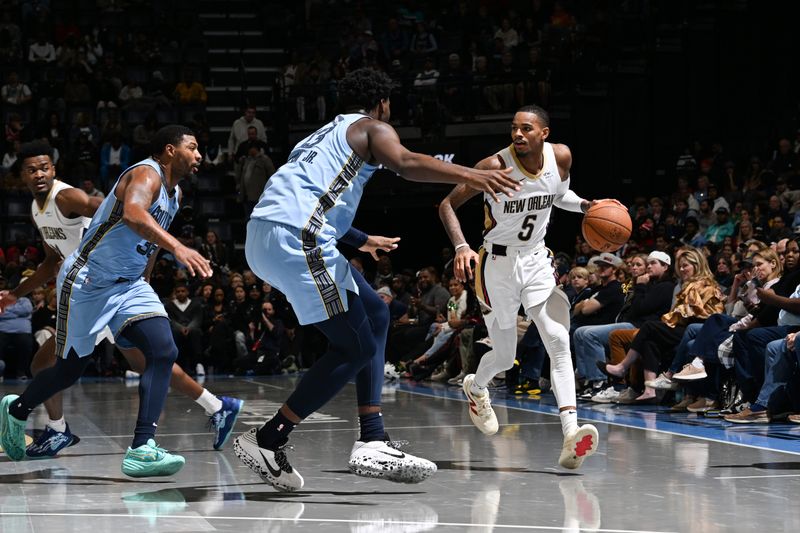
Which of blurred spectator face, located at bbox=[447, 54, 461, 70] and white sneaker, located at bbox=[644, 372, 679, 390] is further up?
blurred spectator face, located at bbox=[447, 54, 461, 70]

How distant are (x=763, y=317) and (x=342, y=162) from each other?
14.1 feet

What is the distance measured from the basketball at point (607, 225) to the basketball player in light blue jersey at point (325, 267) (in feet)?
6.17

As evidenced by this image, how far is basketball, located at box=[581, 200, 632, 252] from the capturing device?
6.16 metres

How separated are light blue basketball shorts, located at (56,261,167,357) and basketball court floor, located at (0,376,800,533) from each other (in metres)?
0.68

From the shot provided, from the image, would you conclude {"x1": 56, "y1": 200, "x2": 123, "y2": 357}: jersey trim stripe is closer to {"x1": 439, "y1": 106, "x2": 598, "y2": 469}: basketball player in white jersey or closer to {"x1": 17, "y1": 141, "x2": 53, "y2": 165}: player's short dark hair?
{"x1": 17, "y1": 141, "x2": 53, "y2": 165}: player's short dark hair

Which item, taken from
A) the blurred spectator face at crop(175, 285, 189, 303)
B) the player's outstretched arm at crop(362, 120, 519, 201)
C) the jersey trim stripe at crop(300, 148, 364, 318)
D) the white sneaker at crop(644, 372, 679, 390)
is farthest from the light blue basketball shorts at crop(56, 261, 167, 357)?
the blurred spectator face at crop(175, 285, 189, 303)

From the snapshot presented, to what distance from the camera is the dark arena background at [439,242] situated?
471 cm

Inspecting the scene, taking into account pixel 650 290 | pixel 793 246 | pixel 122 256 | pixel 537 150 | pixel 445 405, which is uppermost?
pixel 537 150

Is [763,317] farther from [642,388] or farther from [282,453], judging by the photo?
[282,453]

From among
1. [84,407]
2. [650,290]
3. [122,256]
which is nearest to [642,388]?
[650,290]

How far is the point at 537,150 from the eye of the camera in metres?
5.93

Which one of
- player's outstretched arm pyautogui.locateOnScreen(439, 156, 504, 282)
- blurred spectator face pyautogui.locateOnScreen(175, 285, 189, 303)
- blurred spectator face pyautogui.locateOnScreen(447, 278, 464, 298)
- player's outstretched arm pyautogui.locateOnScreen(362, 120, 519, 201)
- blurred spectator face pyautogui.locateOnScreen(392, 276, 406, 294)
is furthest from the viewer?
blurred spectator face pyautogui.locateOnScreen(175, 285, 189, 303)

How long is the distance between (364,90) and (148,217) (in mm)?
1087

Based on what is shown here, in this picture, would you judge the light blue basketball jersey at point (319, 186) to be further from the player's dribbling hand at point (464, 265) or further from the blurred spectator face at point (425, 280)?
the blurred spectator face at point (425, 280)
